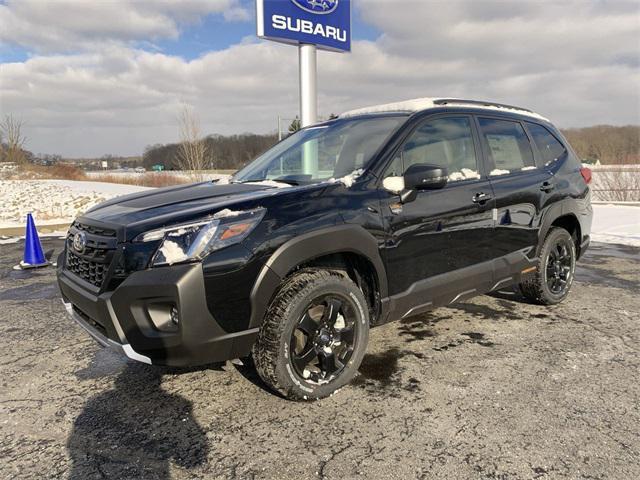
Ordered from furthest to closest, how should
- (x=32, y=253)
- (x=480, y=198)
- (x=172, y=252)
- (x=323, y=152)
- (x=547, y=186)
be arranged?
(x=32, y=253)
(x=547, y=186)
(x=323, y=152)
(x=480, y=198)
(x=172, y=252)

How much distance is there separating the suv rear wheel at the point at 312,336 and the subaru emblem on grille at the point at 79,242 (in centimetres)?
121

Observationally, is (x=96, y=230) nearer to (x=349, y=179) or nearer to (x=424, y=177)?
(x=349, y=179)

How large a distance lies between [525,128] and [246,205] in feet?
10.3

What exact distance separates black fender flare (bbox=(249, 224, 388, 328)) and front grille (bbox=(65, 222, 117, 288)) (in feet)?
2.79

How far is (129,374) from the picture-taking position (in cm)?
337

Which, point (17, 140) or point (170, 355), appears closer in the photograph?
point (170, 355)

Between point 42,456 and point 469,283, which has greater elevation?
point 469,283

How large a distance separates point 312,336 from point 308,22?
8.81m

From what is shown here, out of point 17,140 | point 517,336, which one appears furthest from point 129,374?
point 17,140

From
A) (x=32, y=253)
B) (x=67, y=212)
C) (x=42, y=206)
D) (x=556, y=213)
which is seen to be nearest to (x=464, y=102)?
(x=556, y=213)

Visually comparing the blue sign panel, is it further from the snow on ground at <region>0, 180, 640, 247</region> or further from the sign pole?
the snow on ground at <region>0, 180, 640, 247</region>

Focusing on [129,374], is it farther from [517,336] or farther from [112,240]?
[517,336]

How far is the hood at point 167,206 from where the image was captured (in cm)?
256

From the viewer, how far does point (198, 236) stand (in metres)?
2.47
